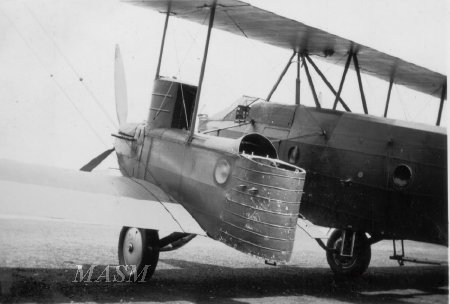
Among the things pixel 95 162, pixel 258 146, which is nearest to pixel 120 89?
pixel 95 162

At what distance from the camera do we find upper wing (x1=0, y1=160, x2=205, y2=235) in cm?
545

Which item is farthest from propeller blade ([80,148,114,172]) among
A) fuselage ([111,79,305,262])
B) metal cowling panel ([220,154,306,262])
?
metal cowling panel ([220,154,306,262])

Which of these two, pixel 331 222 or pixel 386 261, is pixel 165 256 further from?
pixel 386 261

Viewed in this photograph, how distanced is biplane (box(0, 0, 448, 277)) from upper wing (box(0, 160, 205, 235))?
0.07 ft

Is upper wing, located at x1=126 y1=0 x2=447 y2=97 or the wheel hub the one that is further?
upper wing, located at x1=126 y1=0 x2=447 y2=97

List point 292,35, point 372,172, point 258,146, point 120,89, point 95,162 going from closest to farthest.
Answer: point 258,146
point 372,172
point 292,35
point 95,162
point 120,89

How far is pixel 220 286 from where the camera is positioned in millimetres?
6945

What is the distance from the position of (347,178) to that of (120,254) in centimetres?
→ 371

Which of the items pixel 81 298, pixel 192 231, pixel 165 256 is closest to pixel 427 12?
pixel 192 231

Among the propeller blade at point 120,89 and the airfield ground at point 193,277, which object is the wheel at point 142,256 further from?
the propeller blade at point 120,89

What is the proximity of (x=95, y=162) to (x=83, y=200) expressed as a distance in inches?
127

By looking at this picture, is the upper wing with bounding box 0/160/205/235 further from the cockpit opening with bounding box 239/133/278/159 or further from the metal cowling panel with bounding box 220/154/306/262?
the cockpit opening with bounding box 239/133/278/159

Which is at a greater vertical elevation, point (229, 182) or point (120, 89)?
point (120, 89)

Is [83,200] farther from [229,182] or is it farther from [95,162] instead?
[95,162]
